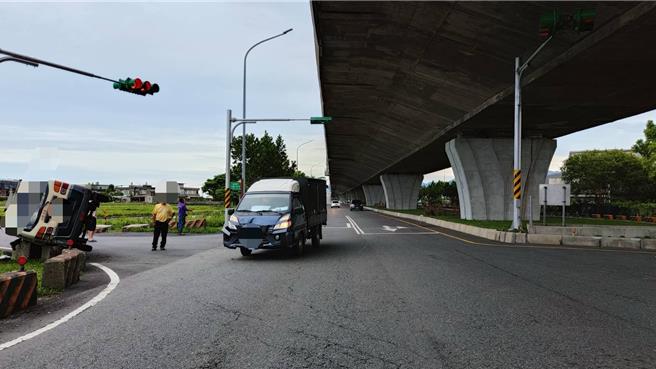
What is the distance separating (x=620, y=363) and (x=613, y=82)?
1480 centimetres

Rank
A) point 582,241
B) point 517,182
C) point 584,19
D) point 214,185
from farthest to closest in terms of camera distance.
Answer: point 214,185
point 517,182
point 582,241
point 584,19

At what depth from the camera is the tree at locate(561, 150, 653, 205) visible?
6056 cm

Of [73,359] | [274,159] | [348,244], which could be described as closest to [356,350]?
[73,359]

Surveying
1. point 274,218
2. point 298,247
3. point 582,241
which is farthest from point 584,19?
point 298,247

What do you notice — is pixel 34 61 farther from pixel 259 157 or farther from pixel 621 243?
pixel 259 157

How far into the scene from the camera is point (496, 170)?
27422mm

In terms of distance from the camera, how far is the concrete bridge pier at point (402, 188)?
211 ft

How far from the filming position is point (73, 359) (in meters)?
4.29

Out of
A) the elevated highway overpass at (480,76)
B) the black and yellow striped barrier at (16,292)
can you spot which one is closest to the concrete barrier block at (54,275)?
the black and yellow striped barrier at (16,292)

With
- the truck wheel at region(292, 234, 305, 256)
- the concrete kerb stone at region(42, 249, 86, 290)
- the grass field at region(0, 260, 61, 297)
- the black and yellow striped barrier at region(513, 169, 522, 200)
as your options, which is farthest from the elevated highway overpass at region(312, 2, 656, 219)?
the grass field at region(0, 260, 61, 297)

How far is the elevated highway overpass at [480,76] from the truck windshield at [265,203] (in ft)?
19.3

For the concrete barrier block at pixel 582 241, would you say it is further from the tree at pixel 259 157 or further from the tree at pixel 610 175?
the tree at pixel 610 175

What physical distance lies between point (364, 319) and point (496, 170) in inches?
936

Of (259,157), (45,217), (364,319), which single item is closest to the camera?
(364,319)
